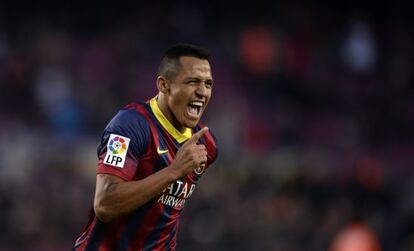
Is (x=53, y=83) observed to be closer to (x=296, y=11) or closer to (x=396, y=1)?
(x=296, y=11)

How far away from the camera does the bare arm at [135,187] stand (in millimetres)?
4918

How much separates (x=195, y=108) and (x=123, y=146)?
55 cm

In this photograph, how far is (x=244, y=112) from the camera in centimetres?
1465

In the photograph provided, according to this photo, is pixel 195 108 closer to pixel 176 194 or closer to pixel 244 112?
pixel 176 194

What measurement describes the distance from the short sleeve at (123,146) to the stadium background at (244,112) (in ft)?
20.6

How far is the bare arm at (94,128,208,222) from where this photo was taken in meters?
4.92

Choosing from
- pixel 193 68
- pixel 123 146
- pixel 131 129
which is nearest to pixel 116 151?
pixel 123 146

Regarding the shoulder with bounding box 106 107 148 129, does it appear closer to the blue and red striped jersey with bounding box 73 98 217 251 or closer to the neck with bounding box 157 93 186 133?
the blue and red striped jersey with bounding box 73 98 217 251

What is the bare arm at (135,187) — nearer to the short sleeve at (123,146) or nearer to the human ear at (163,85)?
the short sleeve at (123,146)

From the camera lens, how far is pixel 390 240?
38.1ft

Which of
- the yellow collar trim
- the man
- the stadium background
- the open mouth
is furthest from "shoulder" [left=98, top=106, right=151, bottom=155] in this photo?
the stadium background

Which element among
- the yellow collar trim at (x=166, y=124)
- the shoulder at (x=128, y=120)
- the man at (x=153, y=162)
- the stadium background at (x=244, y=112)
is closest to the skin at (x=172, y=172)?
the man at (x=153, y=162)

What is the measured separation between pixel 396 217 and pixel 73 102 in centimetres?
513

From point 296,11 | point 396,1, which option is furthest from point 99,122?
point 396,1
